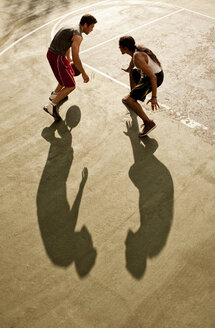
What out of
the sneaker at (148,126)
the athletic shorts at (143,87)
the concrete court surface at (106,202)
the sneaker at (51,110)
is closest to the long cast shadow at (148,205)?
the concrete court surface at (106,202)

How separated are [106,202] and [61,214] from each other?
69 cm

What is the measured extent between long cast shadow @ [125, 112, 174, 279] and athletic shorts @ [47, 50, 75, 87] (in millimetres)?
1523

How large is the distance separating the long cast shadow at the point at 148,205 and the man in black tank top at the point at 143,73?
0.48 meters

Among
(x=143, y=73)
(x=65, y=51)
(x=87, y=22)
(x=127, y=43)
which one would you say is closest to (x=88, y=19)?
(x=87, y=22)

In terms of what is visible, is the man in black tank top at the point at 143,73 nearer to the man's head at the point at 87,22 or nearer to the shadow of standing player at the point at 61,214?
the man's head at the point at 87,22

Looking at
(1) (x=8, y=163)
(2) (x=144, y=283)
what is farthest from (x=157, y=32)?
(2) (x=144, y=283)

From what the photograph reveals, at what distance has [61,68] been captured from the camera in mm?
4824

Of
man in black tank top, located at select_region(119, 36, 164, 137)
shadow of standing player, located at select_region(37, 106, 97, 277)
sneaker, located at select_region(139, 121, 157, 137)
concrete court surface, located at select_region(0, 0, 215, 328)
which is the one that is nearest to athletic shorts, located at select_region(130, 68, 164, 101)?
man in black tank top, located at select_region(119, 36, 164, 137)

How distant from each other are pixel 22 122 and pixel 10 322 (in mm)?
3596

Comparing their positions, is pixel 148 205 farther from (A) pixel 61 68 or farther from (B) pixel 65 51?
(B) pixel 65 51

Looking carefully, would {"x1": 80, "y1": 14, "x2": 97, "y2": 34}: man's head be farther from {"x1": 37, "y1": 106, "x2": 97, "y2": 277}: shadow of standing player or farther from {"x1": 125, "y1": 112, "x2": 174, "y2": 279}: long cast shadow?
{"x1": 125, "y1": 112, "x2": 174, "y2": 279}: long cast shadow

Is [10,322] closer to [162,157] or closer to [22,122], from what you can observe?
[162,157]

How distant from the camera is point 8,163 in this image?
4.54 meters

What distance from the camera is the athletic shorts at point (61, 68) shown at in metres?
4.75
